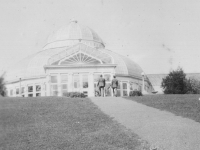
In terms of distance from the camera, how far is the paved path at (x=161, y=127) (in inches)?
429

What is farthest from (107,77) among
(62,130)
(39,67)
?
(62,130)

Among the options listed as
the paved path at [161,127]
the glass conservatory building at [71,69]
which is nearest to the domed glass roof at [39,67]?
the glass conservatory building at [71,69]

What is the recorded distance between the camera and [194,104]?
1952cm

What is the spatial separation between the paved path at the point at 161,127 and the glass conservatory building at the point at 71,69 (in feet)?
56.5

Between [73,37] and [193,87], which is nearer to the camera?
[193,87]

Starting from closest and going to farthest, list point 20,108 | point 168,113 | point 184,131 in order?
point 184,131, point 168,113, point 20,108

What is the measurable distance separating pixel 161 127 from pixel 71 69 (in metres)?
25.5

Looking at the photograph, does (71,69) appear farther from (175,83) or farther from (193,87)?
(193,87)

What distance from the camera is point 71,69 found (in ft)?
123

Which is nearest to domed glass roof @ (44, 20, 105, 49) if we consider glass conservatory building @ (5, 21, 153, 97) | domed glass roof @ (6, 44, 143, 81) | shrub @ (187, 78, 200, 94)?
glass conservatory building @ (5, 21, 153, 97)

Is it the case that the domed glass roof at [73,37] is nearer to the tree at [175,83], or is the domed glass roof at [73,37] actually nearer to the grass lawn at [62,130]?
the tree at [175,83]

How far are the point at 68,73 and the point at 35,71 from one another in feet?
32.0

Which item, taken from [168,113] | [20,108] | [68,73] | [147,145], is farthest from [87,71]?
[147,145]

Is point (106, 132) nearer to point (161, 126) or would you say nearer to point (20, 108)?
point (161, 126)
